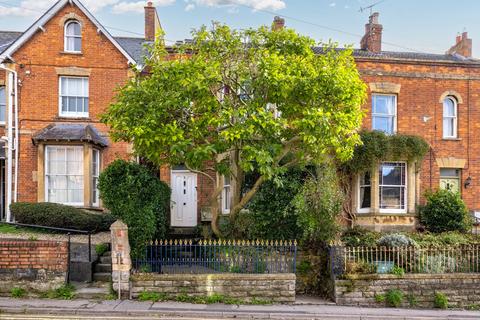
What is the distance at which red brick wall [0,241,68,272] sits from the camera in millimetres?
10297

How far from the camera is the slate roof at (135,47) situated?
1823cm

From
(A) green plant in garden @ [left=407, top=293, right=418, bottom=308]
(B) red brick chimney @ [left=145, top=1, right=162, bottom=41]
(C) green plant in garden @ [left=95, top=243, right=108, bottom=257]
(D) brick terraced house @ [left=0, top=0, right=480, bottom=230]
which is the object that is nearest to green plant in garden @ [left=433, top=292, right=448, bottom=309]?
(A) green plant in garden @ [left=407, top=293, right=418, bottom=308]

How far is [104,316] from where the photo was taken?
29.5 feet

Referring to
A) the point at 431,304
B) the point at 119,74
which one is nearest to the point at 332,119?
the point at 431,304

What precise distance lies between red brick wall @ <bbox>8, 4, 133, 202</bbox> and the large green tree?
5.93 meters

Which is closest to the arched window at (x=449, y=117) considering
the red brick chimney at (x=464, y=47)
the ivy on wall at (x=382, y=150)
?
the ivy on wall at (x=382, y=150)

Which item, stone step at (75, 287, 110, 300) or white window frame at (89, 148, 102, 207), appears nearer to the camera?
stone step at (75, 287, 110, 300)

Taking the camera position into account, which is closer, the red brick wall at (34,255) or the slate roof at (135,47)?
the red brick wall at (34,255)

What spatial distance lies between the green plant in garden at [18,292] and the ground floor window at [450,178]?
15.6 m

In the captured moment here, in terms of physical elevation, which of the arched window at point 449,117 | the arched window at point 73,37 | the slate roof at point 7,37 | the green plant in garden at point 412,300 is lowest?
the green plant in garden at point 412,300

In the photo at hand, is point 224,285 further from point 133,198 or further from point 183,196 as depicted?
point 183,196

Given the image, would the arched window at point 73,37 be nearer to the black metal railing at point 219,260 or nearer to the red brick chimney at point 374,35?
the black metal railing at point 219,260

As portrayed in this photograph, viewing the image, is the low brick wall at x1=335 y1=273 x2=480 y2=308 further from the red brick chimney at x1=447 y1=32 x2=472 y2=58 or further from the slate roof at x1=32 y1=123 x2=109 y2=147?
the red brick chimney at x1=447 y1=32 x2=472 y2=58

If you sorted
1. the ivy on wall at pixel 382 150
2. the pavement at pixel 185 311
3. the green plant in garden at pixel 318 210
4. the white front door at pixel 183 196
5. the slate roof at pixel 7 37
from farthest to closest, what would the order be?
the slate roof at pixel 7 37, the white front door at pixel 183 196, the ivy on wall at pixel 382 150, the green plant in garden at pixel 318 210, the pavement at pixel 185 311
